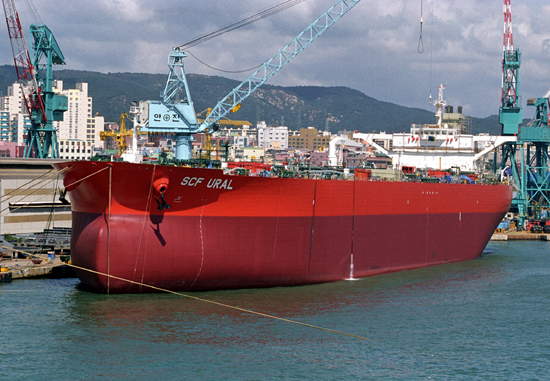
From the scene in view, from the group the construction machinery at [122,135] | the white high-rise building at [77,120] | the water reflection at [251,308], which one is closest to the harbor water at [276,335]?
the water reflection at [251,308]

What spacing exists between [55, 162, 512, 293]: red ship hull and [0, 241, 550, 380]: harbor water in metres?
0.68

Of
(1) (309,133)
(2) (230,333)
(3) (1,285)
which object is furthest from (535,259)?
(1) (309,133)

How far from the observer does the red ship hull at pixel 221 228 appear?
17531mm

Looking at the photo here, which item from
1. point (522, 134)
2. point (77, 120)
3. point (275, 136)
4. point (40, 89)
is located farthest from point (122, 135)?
point (275, 136)

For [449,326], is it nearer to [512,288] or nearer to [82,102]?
[512,288]

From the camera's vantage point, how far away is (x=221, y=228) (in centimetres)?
1883

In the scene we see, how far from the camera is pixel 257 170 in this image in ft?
75.3

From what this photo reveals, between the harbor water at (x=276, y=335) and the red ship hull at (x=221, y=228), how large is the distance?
2.22 feet

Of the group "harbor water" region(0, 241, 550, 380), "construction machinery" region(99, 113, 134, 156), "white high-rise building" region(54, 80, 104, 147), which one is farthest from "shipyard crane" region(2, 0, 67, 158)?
"white high-rise building" region(54, 80, 104, 147)

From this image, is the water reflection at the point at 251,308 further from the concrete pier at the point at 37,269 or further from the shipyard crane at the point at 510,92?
the shipyard crane at the point at 510,92

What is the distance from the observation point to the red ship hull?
17.5 meters

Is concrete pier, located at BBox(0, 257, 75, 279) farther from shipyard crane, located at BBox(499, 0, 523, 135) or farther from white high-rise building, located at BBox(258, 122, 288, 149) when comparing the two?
white high-rise building, located at BBox(258, 122, 288, 149)

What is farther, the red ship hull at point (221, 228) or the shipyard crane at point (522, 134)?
the shipyard crane at point (522, 134)

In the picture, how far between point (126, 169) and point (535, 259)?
21593 mm
